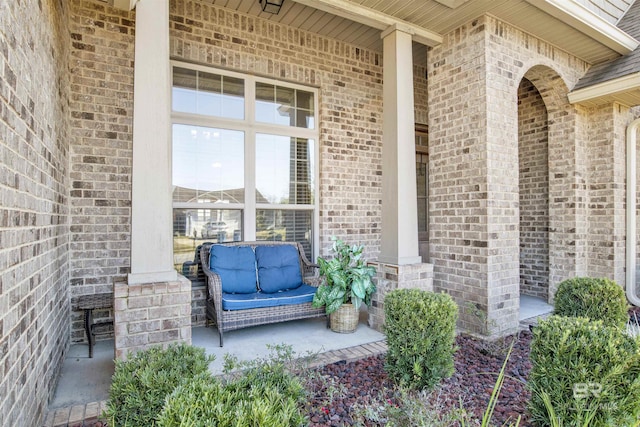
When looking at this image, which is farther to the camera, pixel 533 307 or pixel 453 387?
pixel 533 307

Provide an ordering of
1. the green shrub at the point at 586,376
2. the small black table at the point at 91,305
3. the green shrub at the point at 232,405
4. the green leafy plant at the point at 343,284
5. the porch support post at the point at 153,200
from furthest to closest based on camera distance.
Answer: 1. the green leafy plant at the point at 343,284
2. the small black table at the point at 91,305
3. the porch support post at the point at 153,200
4. the green shrub at the point at 586,376
5. the green shrub at the point at 232,405

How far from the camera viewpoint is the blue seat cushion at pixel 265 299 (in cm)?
368

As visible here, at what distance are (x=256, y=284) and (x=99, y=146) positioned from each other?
2240mm

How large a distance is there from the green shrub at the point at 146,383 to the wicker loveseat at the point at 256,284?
1.74 meters

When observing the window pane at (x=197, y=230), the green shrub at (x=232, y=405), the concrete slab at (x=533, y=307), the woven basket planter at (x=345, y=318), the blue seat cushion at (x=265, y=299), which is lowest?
the concrete slab at (x=533, y=307)

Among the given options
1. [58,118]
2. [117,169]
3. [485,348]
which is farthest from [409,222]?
[58,118]

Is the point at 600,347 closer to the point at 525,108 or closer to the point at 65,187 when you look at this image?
the point at 65,187

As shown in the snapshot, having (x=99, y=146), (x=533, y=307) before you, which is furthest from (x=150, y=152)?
(x=533, y=307)

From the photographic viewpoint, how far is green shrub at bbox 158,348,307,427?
1.26m

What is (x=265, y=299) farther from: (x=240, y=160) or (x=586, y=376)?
(x=586, y=376)

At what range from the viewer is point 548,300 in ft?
17.9

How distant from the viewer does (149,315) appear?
276 centimetres

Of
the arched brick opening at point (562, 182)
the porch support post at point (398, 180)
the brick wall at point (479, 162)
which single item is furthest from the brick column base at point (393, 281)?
the arched brick opening at point (562, 182)

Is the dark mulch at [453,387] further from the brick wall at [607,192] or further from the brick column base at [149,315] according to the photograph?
the brick wall at [607,192]
